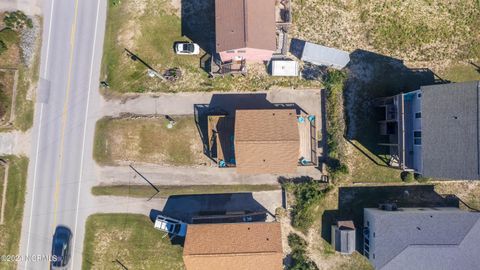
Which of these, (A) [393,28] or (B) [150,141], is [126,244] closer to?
(B) [150,141]

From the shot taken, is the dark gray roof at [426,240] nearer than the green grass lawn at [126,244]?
Yes

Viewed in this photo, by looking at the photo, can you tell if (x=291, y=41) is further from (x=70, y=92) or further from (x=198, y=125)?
(x=70, y=92)

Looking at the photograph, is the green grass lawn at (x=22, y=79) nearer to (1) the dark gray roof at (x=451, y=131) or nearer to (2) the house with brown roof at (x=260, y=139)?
(2) the house with brown roof at (x=260, y=139)

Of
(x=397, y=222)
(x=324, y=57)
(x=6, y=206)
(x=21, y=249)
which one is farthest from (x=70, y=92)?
(x=397, y=222)

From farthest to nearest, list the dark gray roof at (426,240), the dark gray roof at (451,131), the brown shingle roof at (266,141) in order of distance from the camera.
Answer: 1. the dark gray roof at (426,240)
2. the brown shingle roof at (266,141)
3. the dark gray roof at (451,131)

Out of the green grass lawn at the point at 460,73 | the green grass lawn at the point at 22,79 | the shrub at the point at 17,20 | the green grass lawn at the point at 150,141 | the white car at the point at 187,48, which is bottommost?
the green grass lawn at the point at 150,141

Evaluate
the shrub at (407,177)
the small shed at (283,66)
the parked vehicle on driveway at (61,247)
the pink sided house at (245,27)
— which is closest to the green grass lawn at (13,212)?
the parked vehicle on driveway at (61,247)

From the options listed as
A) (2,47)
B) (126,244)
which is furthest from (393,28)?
(2,47)
